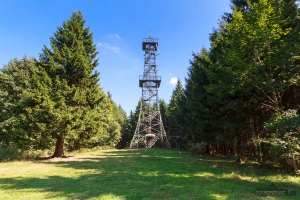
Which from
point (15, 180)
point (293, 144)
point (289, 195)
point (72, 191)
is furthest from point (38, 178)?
point (293, 144)

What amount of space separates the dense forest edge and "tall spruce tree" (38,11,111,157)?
66mm

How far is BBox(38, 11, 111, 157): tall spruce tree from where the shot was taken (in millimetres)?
11188

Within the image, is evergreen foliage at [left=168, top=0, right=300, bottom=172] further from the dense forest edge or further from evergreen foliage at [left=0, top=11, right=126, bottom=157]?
→ evergreen foliage at [left=0, top=11, right=126, bottom=157]

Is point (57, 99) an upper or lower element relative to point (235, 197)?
upper

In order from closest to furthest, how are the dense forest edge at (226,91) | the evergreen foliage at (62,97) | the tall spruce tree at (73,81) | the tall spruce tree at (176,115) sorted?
the dense forest edge at (226,91) < the evergreen foliage at (62,97) < the tall spruce tree at (73,81) < the tall spruce tree at (176,115)

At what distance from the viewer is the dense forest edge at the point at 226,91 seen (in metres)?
6.41

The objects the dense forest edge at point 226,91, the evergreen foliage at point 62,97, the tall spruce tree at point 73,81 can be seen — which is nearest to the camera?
the dense forest edge at point 226,91

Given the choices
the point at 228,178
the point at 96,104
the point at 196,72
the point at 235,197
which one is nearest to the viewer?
the point at 235,197

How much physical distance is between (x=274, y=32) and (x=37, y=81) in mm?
12848

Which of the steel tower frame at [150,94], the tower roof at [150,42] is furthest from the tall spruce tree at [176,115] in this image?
the tower roof at [150,42]

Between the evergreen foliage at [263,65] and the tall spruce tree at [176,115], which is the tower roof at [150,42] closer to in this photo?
the tall spruce tree at [176,115]

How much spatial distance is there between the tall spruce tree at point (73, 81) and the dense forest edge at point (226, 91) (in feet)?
0.22

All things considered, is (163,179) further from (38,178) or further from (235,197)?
(38,178)

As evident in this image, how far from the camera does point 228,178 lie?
6.28 metres
